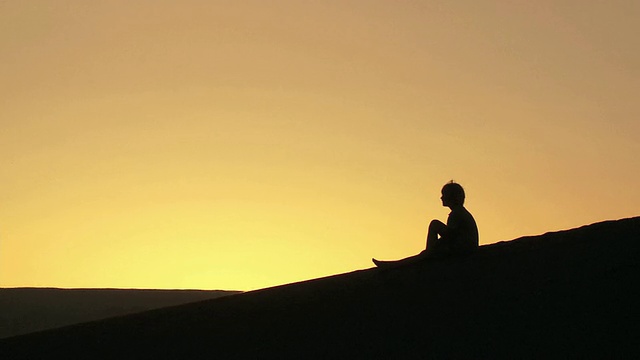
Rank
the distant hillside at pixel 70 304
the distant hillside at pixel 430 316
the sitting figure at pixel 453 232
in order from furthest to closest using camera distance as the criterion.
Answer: the distant hillside at pixel 70 304 → the sitting figure at pixel 453 232 → the distant hillside at pixel 430 316

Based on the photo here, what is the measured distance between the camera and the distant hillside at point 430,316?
860cm

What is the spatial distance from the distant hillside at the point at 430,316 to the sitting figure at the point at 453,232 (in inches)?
4.7

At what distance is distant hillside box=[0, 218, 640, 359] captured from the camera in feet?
28.2

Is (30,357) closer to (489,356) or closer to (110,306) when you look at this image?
(489,356)

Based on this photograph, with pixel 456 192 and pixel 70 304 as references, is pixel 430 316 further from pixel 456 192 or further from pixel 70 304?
pixel 70 304

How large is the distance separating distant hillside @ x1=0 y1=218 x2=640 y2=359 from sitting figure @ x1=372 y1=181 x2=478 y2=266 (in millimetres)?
119

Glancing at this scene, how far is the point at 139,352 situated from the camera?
1046cm

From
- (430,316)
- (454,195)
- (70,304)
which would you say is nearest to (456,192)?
(454,195)

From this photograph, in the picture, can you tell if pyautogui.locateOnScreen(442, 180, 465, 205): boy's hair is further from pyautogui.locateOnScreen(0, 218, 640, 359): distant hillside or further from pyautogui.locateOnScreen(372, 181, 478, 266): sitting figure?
pyautogui.locateOnScreen(0, 218, 640, 359): distant hillside

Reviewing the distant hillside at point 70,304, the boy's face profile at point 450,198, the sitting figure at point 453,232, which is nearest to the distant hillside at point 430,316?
the sitting figure at point 453,232

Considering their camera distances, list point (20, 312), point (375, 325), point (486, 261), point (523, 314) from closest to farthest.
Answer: point (523, 314) → point (375, 325) → point (486, 261) → point (20, 312)

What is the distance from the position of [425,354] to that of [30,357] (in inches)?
173

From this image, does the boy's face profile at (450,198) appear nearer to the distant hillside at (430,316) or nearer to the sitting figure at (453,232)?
the sitting figure at (453,232)

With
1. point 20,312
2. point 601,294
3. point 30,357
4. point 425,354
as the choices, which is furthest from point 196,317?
point 20,312
